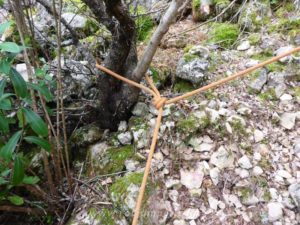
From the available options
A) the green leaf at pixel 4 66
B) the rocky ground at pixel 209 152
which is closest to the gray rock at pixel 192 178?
the rocky ground at pixel 209 152

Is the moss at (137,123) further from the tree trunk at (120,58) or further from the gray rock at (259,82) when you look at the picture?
the gray rock at (259,82)

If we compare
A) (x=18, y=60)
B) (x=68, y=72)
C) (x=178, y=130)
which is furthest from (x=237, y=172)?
(x=18, y=60)

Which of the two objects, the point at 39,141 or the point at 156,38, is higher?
the point at 156,38

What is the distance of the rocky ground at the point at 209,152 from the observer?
4.25 feet

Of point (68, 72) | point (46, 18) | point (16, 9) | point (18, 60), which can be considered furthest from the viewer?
point (46, 18)

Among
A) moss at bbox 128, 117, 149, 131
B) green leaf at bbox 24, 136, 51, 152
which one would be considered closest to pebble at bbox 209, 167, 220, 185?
moss at bbox 128, 117, 149, 131

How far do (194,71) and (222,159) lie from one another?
0.48 metres

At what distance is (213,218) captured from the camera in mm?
1279

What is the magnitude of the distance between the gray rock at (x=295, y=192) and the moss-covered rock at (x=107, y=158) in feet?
2.24

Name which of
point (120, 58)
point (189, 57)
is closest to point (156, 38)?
point (120, 58)

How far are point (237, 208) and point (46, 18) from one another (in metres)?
1.68

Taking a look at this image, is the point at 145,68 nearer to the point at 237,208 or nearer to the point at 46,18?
the point at 237,208

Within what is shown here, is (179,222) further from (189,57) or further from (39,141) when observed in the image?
(189,57)

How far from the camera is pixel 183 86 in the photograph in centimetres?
167
